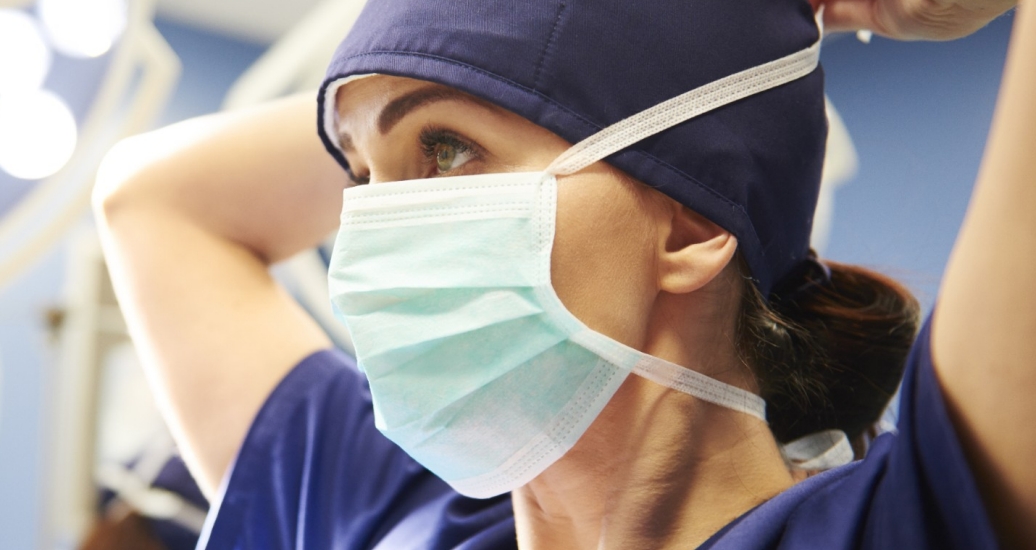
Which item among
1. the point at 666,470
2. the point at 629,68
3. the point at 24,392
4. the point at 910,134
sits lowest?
the point at 24,392

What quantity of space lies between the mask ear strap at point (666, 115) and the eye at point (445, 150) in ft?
0.28

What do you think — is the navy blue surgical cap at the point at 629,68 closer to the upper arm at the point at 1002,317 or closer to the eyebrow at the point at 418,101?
the eyebrow at the point at 418,101

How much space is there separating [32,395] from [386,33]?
2.24 metres

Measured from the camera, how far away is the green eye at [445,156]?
0.88m

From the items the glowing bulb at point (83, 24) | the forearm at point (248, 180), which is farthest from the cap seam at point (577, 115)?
the glowing bulb at point (83, 24)

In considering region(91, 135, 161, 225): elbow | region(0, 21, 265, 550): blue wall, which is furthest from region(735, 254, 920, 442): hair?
region(0, 21, 265, 550): blue wall

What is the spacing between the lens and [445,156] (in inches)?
34.8

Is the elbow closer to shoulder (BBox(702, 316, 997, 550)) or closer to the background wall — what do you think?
shoulder (BBox(702, 316, 997, 550))

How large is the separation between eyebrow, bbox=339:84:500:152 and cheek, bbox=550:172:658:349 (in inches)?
4.7

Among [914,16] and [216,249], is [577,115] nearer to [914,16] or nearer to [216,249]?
[914,16]

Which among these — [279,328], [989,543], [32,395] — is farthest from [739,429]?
[32,395]

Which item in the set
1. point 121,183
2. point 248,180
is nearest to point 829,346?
point 248,180

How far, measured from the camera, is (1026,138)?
20.4 inches

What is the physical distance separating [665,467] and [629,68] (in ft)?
1.30
